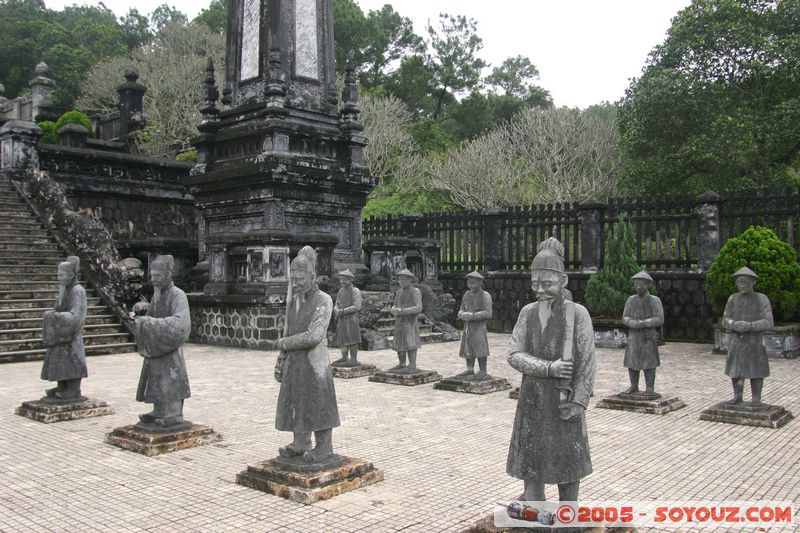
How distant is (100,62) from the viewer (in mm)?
42094

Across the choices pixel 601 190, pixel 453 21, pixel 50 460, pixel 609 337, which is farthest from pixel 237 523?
pixel 453 21

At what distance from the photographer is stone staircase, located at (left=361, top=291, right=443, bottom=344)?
50.3ft

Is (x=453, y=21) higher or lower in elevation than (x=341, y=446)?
higher

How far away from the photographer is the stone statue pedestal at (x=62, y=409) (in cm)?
786

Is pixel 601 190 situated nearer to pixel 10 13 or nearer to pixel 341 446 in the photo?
pixel 341 446

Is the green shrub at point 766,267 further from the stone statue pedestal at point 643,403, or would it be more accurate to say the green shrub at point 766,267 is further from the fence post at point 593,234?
the stone statue pedestal at point 643,403

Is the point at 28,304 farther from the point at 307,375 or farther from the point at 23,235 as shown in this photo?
the point at 307,375

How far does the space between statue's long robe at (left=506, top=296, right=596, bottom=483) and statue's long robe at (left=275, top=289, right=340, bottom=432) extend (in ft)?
5.83

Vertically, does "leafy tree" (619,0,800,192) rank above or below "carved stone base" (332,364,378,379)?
above

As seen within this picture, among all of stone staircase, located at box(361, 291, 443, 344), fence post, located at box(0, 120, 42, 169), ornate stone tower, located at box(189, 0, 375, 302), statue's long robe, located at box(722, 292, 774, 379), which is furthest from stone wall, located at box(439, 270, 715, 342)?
fence post, located at box(0, 120, 42, 169)

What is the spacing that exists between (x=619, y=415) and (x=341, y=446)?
142 inches

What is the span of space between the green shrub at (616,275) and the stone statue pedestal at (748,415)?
6.63 meters

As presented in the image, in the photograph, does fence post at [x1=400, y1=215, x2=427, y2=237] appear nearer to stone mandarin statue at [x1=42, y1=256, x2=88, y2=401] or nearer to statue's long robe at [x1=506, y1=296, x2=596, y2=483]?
stone mandarin statue at [x1=42, y1=256, x2=88, y2=401]

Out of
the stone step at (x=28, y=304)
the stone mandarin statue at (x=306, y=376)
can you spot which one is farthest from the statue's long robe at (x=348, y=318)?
the stone step at (x=28, y=304)
